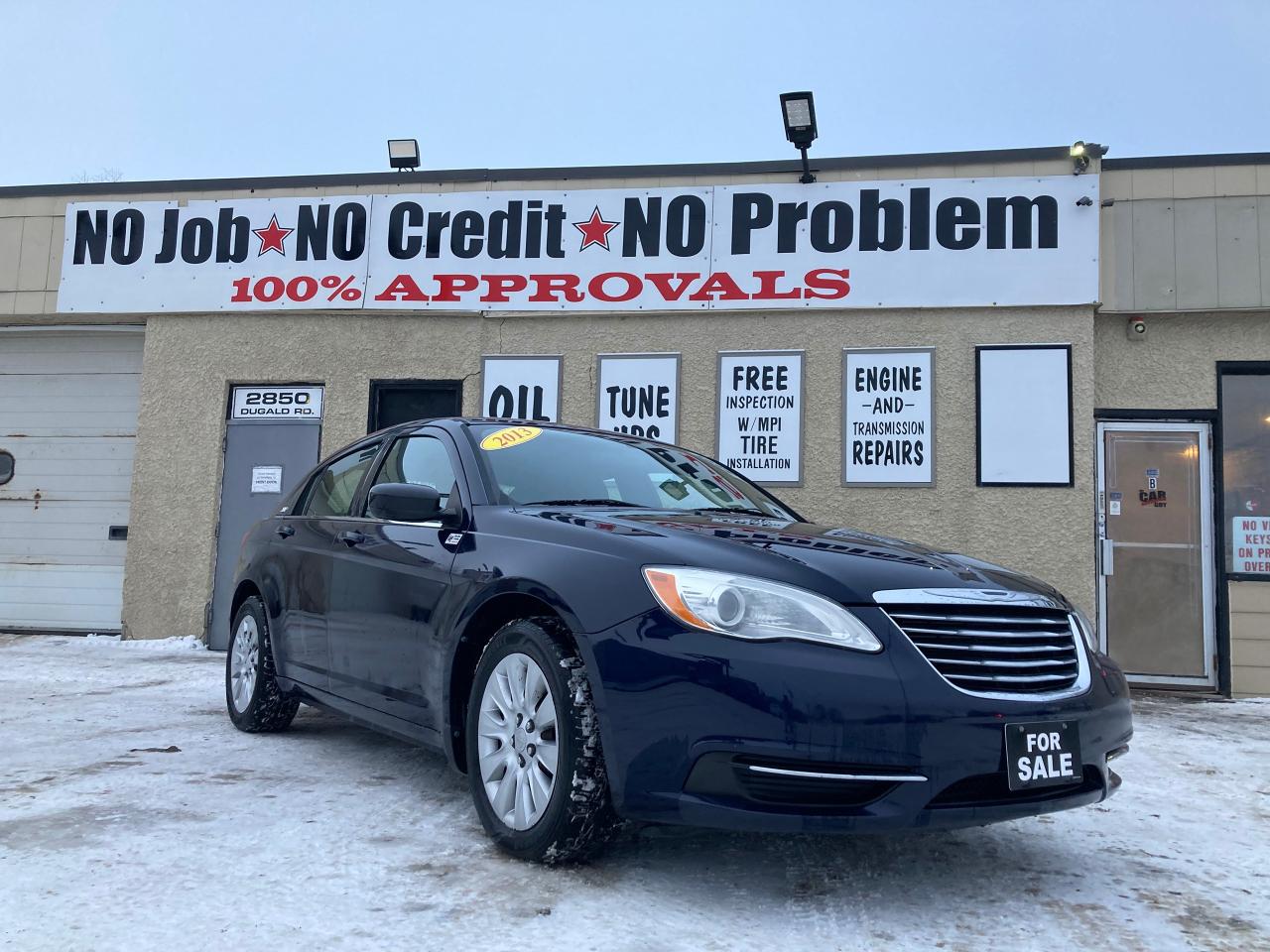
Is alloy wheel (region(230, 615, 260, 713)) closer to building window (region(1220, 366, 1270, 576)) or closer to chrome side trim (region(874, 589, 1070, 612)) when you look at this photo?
chrome side trim (region(874, 589, 1070, 612))

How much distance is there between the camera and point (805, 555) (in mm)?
3232

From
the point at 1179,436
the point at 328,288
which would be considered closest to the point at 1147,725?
the point at 1179,436

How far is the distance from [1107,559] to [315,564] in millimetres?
6422

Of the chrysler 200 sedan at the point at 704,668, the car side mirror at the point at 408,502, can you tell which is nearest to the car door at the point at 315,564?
the chrysler 200 sedan at the point at 704,668

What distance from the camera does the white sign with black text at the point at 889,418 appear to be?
884 centimetres

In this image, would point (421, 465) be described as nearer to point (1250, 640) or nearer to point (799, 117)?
point (799, 117)

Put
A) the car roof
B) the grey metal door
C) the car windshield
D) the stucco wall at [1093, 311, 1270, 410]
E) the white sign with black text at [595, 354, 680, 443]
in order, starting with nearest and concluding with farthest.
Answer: the car windshield < the car roof < the stucco wall at [1093, 311, 1270, 410] < the white sign with black text at [595, 354, 680, 443] < the grey metal door

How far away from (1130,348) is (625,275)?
4.24 m

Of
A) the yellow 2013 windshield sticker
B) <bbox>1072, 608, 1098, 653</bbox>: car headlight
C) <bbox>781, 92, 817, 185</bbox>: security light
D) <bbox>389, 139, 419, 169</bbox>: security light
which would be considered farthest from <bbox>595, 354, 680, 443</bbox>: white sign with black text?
<bbox>1072, 608, 1098, 653</bbox>: car headlight

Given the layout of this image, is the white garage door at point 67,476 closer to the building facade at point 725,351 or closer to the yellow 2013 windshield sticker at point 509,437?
the building facade at point 725,351

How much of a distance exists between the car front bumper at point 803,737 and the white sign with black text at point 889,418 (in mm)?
5979

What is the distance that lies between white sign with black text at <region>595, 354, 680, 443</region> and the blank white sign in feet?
8.33

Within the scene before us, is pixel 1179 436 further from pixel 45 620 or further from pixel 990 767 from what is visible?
pixel 45 620

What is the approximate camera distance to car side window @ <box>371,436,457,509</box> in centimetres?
428
